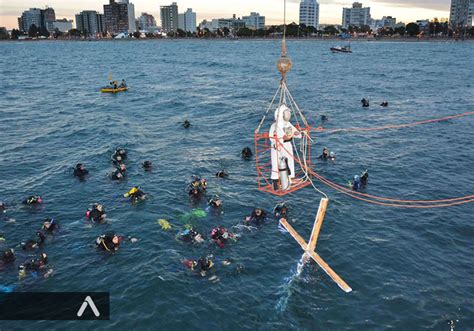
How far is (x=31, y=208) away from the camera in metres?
29.8

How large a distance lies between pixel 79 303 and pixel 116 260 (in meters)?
3.78

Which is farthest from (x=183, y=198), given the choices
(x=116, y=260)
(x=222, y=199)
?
(x=116, y=260)

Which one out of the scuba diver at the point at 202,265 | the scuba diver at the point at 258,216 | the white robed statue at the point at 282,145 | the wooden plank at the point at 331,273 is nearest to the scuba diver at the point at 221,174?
the scuba diver at the point at 258,216

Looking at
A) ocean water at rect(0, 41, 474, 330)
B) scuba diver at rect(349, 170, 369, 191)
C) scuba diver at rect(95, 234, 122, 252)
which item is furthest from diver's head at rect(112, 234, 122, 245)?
scuba diver at rect(349, 170, 369, 191)

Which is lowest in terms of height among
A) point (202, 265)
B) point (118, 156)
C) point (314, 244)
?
point (202, 265)

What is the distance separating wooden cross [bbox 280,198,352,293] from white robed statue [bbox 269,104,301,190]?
2.27 metres

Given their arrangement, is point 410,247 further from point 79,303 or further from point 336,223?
point 79,303

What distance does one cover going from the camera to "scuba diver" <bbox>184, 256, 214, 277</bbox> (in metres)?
21.7

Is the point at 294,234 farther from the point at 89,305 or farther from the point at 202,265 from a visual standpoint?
the point at 89,305

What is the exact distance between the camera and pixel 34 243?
2420 cm

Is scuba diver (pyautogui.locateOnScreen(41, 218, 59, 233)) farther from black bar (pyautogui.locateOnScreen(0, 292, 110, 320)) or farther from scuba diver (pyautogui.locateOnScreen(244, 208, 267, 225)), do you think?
scuba diver (pyautogui.locateOnScreen(244, 208, 267, 225))

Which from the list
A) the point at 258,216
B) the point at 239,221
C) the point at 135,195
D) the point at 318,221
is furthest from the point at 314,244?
the point at 135,195

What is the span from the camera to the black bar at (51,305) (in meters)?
19.0

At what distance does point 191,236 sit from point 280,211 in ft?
22.4
